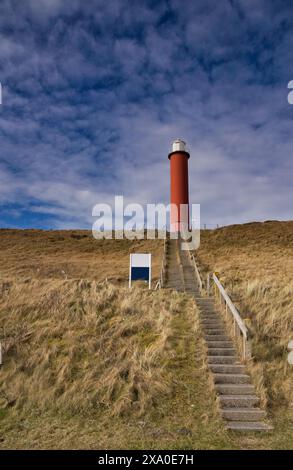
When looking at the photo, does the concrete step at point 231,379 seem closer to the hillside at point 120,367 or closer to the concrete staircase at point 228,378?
the concrete staircase at point 228,378

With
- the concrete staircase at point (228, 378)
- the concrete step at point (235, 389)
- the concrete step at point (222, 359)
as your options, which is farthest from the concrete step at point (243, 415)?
the concrete step at point (222, 359)

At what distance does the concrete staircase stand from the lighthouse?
61.5 ft

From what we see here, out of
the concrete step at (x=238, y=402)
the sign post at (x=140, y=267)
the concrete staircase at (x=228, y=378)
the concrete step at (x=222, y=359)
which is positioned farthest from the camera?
the sign post at (x=140, y=267)

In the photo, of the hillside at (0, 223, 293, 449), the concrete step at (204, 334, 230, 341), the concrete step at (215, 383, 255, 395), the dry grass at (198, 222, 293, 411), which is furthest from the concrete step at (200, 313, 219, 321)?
the concrete step at (215, 383, 255, 395)

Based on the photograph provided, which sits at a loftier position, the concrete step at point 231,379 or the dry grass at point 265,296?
the dry grass at point 265,296

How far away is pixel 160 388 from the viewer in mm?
7363

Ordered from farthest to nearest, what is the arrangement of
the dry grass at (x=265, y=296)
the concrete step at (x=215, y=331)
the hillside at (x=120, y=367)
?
the concrete step at (x=215, y=331)
the dry grass at (x=265, y=296)
the hillside at (x=120, y=367)

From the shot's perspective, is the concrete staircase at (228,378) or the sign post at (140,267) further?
the sign post at (140,267)

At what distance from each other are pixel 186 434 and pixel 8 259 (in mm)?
25685

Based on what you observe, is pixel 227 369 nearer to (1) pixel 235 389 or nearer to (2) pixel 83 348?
(1) pixel 235 389

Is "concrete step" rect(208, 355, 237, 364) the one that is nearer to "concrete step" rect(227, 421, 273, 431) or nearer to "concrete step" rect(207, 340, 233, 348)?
"concrete step" rect(207, 340, 233, 348)

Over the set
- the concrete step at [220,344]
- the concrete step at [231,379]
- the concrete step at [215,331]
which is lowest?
the concrete step at [231,379]

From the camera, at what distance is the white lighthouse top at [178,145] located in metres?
33.4

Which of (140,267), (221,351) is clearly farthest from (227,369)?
(140,267)
